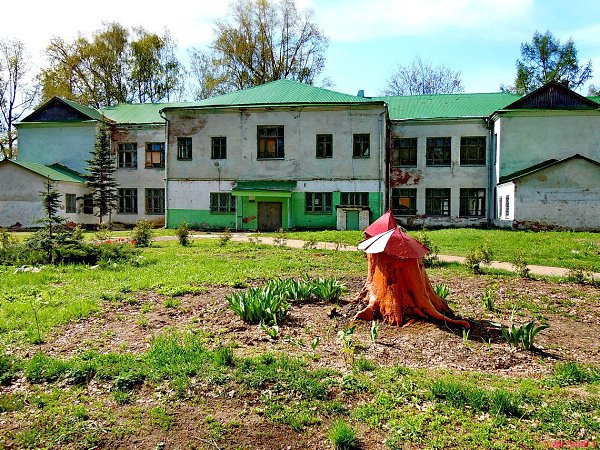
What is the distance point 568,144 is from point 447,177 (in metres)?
6.79

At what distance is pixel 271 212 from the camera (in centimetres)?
2822

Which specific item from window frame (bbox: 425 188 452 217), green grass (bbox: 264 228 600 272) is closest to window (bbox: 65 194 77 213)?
green grass (bbox: 264 228 600 272)

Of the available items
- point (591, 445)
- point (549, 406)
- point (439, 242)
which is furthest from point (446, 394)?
point (439, 242)

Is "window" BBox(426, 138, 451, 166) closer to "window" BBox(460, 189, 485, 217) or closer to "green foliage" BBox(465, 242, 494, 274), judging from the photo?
"window" BBox(460, 189, 485, 217)

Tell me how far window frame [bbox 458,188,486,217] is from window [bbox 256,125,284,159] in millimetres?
11539

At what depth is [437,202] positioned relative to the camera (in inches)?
1187

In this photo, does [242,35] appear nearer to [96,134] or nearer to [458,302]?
[96,134]

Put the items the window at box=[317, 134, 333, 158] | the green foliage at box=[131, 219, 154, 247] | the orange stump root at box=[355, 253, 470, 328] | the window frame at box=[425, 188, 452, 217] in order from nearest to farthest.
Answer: the orange stump root at box=[355, 253, 470, 328]
the green foliage at box=[131, 219, 154, 247]
the window at box=[317, 134, 333, 158]
the window frame at box=[425, 188, 452, 217]

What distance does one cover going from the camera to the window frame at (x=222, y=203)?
28.5 metres

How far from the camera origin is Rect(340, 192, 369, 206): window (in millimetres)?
27500

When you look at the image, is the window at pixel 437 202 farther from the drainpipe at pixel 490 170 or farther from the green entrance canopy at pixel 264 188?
the green entrance canopy at pixel 264 188

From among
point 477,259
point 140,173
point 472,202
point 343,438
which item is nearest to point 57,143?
point 140,173

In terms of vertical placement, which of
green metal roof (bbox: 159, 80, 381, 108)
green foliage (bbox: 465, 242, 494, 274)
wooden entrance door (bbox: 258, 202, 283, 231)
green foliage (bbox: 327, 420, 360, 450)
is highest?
green metal roof (bbox: 159, 80, 381, 108)

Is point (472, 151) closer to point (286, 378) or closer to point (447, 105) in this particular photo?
point (447, 105)
